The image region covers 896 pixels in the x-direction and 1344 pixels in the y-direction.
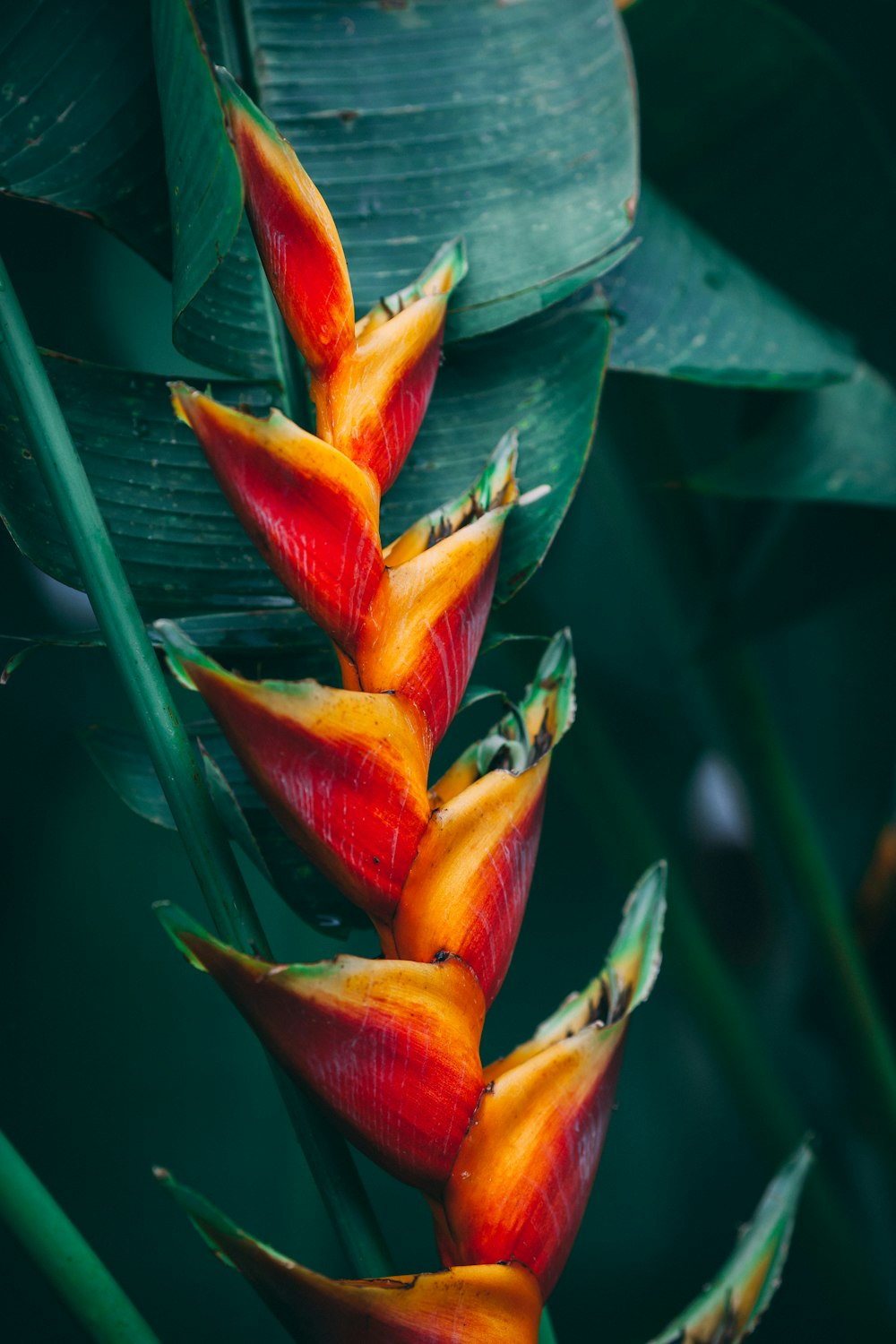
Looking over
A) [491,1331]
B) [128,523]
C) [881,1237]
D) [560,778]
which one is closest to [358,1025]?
[491,1331]

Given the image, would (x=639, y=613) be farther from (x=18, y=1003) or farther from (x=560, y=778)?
(x=18, y=1003)

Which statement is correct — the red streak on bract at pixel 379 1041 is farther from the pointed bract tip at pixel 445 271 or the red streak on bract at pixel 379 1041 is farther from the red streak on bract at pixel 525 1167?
the pointed bract tip at pixel 445 271

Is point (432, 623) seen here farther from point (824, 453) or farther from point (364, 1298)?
point (824, 453)

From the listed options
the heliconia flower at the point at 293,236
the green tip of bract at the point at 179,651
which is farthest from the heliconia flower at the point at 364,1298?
the heliconia flower at the point at 293,236

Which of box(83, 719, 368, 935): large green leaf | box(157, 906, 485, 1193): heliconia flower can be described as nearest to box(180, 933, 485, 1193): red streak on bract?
box(157, 906, 485, 1193): heliconia flower

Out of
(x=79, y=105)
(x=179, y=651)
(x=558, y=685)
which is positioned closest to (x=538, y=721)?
(x=558, y=685)

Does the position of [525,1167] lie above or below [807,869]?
above
